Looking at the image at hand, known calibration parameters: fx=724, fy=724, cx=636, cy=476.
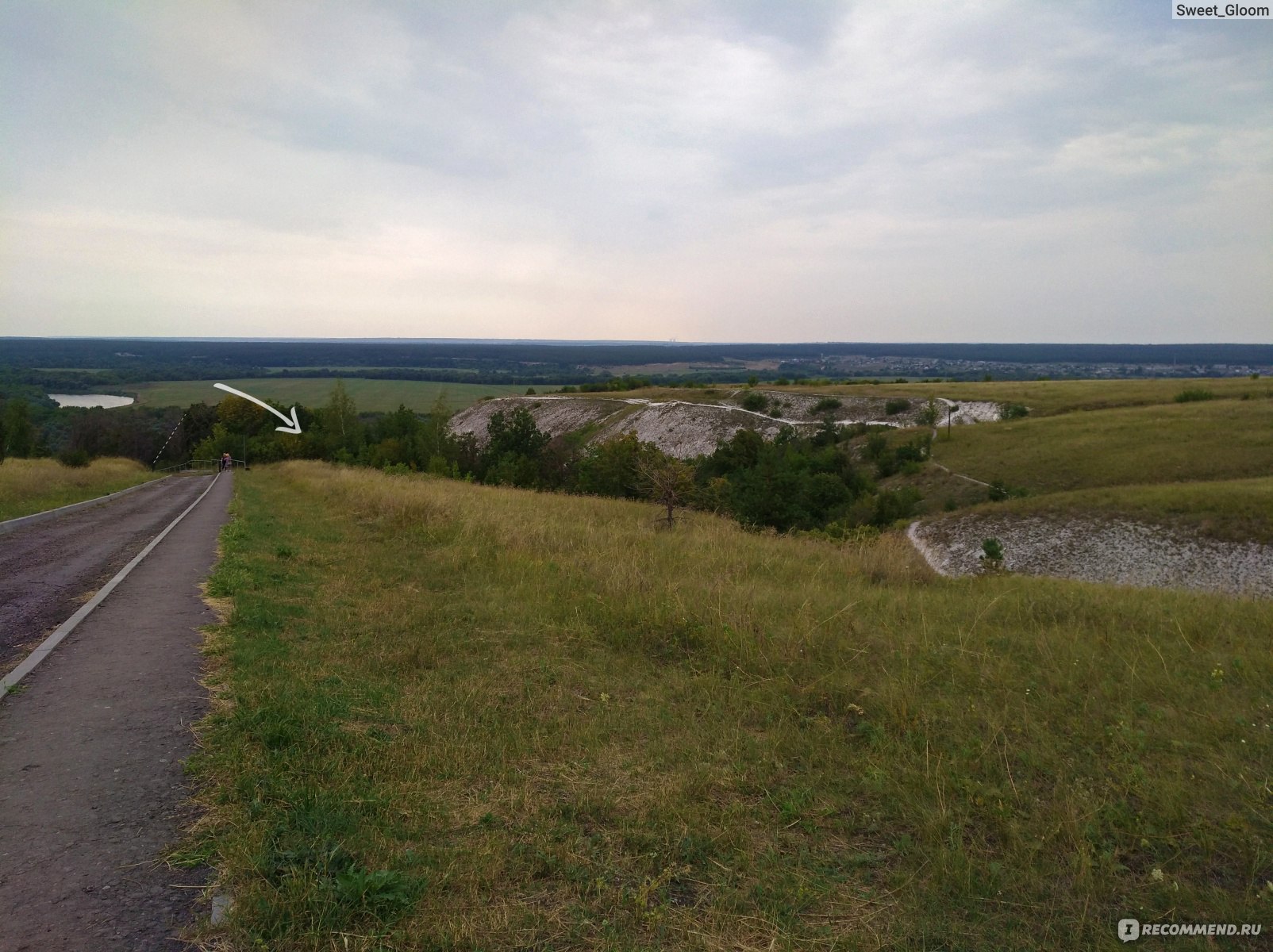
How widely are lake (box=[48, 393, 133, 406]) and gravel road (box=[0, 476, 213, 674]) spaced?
4865 inches

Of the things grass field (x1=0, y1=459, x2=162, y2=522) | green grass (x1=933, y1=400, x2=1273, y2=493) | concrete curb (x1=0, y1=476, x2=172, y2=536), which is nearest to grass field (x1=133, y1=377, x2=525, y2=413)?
grass field (x1=0, y1=459, x2=162, y2=522)

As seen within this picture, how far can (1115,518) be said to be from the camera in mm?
32375

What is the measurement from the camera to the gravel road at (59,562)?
8.15m

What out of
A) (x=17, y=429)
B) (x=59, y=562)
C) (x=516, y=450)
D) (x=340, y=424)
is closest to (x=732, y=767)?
(x=59, y=562)

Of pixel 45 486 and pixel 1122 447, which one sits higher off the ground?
pixel 45 486

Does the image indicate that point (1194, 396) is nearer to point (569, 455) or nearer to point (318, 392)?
point (569, 455)

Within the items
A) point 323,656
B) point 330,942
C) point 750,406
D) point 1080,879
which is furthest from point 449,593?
point 750,406

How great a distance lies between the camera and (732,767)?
499 centimetres

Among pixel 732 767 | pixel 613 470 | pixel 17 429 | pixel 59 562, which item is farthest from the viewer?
pixel 17 429

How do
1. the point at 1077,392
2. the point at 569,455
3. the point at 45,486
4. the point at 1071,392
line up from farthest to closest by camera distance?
the point at 1071,392, the point at 1077,392, the point at 569,455, the point at 45,486

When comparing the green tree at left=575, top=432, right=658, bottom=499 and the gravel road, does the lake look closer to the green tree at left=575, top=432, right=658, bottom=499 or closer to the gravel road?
the green tree at left=575, top=432, right=658, bottom=499

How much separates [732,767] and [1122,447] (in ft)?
178

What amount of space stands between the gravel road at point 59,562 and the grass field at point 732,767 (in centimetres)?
192

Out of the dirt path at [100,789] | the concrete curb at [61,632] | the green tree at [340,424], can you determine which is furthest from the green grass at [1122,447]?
the green tree at [340,424]
